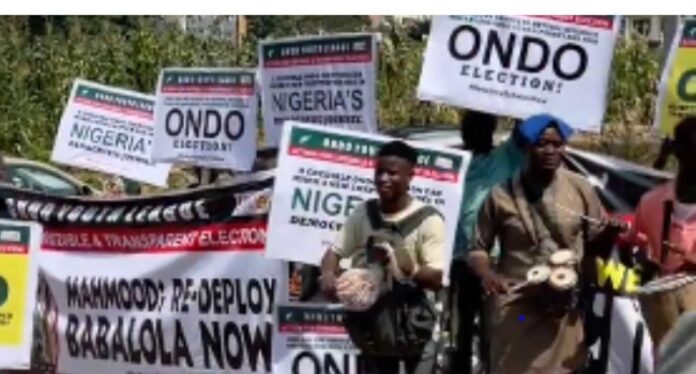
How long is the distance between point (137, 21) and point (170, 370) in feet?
75.0

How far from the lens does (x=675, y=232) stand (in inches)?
262

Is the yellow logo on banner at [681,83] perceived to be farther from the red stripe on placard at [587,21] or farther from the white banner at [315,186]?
the white banner at [315,186]

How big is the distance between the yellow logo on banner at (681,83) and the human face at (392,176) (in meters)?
1.48

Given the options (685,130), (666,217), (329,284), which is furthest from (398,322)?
(685,130)

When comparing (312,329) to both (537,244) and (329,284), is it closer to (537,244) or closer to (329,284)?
(329,284)

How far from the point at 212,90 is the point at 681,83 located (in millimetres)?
3314

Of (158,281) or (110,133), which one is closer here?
(158,281)

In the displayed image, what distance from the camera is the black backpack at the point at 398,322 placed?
22.5 ft

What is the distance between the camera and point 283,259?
795cm

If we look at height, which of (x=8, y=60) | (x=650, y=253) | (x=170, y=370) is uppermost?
(x=8, y=60)

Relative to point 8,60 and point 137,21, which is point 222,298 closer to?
point 8,60

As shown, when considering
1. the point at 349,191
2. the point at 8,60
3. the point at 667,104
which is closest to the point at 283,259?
the point at 349,191

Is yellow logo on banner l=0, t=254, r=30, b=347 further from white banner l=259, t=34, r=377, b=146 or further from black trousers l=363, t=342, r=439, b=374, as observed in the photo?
black trousers l=363, t=342, r=439, b=374

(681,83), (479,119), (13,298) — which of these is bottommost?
(13,298)
